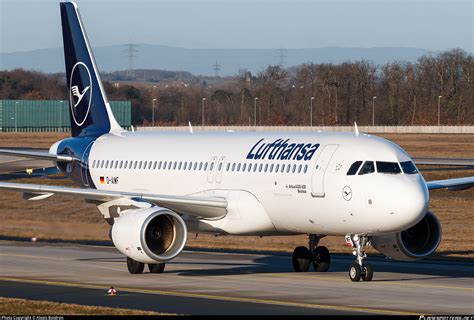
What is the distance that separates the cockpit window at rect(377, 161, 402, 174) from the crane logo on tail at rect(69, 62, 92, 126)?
591 inches

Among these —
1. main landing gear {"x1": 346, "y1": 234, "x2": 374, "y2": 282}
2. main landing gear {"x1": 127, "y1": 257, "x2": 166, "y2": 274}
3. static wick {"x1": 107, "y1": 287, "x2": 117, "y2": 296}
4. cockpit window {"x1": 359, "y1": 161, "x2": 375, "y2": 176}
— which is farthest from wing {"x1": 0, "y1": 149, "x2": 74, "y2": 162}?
cockpit window {"x1": 359, "y1": 161, "x2": 375, "y2": 176}

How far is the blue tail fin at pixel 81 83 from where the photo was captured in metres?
40.2

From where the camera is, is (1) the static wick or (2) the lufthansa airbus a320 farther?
(2) the lufthansa airbus a320

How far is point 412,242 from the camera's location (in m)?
32.0

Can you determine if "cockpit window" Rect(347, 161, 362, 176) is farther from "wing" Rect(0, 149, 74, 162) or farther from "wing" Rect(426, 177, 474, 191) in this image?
"wing" Rect(0, 149, 74, 162)

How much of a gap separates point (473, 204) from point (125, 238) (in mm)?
30888

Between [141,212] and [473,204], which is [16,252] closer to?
[141,212]

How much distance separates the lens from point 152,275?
31719mm

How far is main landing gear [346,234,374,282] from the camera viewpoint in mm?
29203

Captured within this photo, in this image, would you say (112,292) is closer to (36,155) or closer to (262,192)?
(262,192)

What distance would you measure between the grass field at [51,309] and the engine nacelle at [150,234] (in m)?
5.65

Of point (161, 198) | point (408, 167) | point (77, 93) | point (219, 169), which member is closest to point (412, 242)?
point (408, 167)

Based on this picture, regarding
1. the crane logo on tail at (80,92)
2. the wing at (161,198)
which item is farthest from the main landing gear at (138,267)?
the crane logo on tail at (80,92)

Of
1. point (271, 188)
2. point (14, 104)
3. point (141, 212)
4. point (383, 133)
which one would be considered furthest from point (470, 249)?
point (14, 104)
